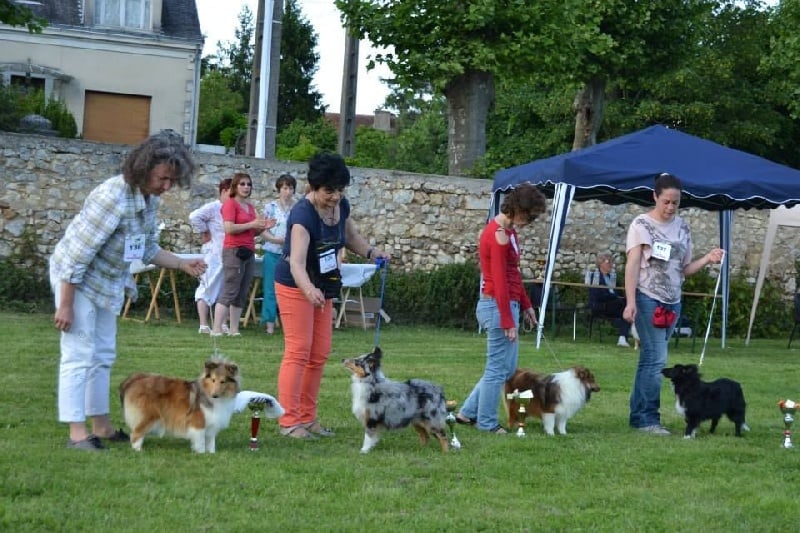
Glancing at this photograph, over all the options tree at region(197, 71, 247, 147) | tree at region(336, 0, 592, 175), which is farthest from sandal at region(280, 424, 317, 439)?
tree at region(197, 71, 247, 147)

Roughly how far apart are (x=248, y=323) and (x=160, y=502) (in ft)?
32.9

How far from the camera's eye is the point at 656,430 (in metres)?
8.42

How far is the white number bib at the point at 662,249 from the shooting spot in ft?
26.8

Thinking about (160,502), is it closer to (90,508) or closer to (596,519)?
(90,508)

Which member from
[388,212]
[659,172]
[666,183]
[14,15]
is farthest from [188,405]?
[388,212]

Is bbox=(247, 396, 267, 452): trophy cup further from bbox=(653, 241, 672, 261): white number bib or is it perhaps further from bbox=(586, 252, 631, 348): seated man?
bbox=(586, 252, 631, 348): seated man

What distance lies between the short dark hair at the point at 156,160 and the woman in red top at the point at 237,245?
644cm

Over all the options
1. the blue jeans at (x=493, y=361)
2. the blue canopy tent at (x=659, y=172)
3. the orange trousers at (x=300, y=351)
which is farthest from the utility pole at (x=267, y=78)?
the orange trousers at (x=300, y=351)

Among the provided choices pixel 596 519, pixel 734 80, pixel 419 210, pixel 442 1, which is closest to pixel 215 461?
pixel 596 519

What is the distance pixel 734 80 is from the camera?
37.2 meters

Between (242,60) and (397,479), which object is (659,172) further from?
(242,60)

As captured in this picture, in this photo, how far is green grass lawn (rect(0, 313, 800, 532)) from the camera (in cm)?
536

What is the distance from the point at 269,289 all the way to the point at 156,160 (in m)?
7.94

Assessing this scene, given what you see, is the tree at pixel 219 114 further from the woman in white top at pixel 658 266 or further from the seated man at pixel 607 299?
the woman in white top at pixel 658 266
